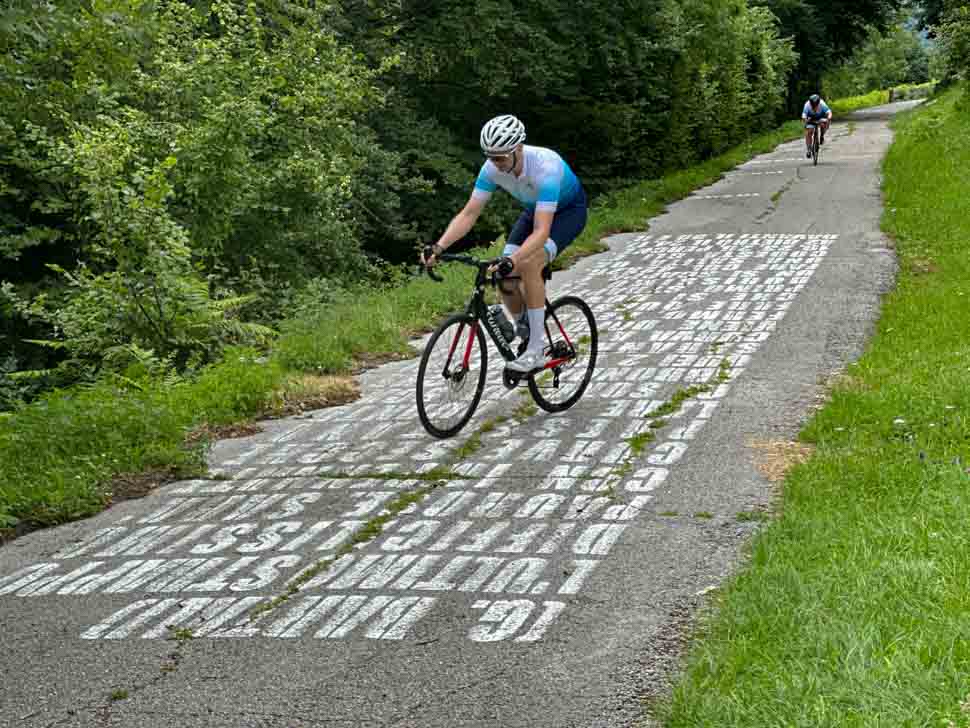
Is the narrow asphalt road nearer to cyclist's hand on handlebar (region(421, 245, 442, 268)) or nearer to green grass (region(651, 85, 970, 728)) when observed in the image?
green grass (region(651, 85, 970, 728))

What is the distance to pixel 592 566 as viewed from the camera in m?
5.61

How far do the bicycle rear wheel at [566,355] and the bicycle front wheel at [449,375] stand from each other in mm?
492

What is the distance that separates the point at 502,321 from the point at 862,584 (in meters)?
4.00

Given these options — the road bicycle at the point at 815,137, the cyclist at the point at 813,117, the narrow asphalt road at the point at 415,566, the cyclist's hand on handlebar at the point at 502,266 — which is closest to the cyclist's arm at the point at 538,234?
the cyclist's hand on handlebar at the point at 502,266

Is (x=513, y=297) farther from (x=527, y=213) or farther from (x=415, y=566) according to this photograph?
(x=415, y=566)

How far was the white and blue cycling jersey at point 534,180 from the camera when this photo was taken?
800cm

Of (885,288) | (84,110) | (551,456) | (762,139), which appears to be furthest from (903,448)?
(762,139)

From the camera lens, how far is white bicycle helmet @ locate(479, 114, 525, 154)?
Answer: 7.75 m

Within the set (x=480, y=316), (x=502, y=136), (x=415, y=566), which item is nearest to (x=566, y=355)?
(x=480, y=316)

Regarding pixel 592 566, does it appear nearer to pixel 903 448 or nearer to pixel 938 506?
pixel 938 506

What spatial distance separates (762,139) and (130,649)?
42.6 metres

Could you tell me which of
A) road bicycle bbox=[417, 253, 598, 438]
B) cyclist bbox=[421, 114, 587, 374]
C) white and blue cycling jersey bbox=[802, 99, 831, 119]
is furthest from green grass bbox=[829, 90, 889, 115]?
cyclist bbox=[421, 114, 587, 374]

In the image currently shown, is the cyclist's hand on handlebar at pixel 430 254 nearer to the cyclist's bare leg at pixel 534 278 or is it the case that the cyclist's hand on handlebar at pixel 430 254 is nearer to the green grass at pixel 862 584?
the cyclist's bare leg at pixel 534 278

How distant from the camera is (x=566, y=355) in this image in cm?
885
